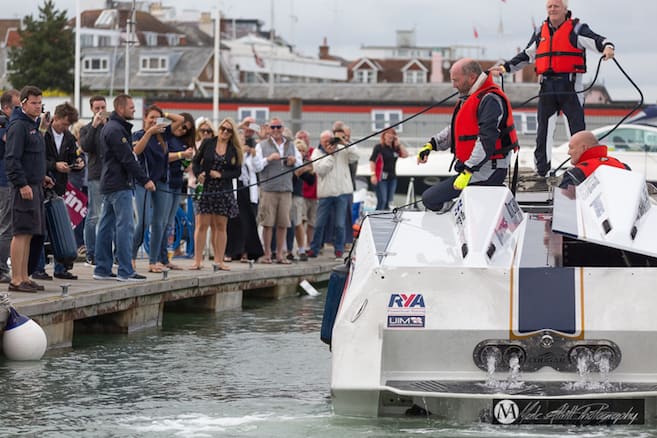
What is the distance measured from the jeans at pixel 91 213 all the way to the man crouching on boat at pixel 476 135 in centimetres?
553

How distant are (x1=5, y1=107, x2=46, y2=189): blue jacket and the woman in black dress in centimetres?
348

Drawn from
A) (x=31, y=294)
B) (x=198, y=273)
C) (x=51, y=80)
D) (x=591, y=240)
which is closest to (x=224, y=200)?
(x=198, y=273)

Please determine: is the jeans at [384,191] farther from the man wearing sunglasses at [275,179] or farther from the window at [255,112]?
the window at [255,112]

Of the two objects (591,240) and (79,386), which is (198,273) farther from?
(591,240)

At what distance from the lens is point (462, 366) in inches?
315

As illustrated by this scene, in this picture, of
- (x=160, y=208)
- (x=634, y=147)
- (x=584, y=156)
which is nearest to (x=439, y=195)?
(x=584, y=156)

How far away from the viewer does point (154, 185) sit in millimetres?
13852

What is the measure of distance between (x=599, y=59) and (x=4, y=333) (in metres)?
5.76

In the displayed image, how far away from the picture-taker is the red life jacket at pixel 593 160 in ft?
32.2

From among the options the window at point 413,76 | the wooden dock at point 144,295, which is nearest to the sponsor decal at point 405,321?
the wooden dock at point 144,295

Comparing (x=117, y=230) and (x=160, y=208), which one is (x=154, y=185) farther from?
(x=160, y=208)

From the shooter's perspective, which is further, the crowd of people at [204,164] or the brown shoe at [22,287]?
the brown shoe at [22,287]

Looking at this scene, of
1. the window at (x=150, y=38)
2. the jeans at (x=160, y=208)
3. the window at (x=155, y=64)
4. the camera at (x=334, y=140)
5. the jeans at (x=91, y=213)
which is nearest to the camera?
the jeans at (x=160, y=208)

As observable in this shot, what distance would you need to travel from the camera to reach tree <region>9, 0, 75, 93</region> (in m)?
82.8
